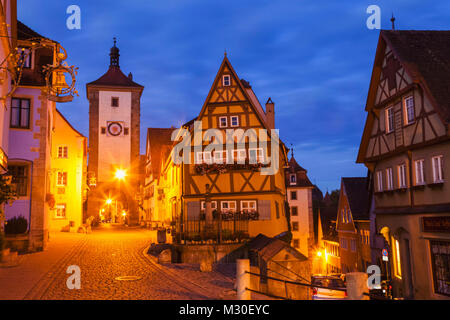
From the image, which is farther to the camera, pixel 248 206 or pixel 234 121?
pixel 234 121

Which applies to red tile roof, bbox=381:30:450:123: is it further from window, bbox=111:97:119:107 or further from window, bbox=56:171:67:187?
window, bbox=111:97:119:107

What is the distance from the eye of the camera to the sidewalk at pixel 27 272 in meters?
11.0

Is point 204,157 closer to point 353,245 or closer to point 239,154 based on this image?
point 239,154

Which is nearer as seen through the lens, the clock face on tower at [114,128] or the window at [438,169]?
the window at [438,169]

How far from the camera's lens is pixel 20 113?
21.5 meters

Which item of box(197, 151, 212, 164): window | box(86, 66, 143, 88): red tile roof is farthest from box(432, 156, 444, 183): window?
box(86, 66, 143, 88): red tile roof

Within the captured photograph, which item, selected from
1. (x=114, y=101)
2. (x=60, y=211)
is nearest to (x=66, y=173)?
(x=60, y=211)

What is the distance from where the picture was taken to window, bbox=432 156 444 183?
57.0 ft

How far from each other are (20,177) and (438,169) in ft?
62.7

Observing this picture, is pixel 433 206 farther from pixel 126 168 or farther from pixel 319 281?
pixel 126 168

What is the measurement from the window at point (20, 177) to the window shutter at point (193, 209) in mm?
9628

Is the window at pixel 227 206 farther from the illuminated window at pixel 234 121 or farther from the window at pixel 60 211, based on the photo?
the window at pixel 60 211

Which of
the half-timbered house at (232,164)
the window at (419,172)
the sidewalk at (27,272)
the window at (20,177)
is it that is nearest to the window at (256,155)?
the half-timbered house at (232,164)
